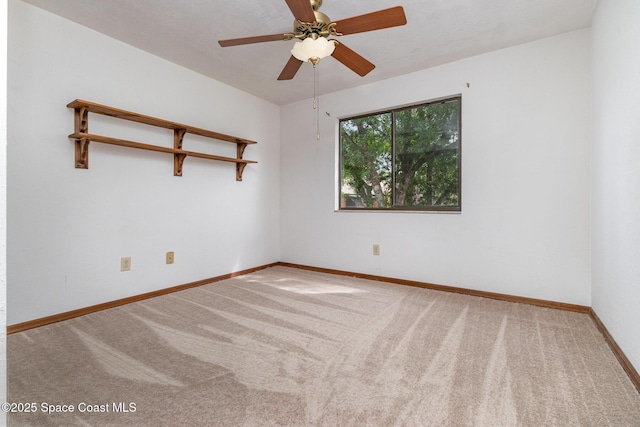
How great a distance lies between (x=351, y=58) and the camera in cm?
203

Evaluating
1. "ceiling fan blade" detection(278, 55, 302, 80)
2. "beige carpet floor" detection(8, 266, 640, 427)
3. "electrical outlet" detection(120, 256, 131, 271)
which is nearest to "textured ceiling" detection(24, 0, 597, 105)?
"ceiling fan blade" detection(278, 55, 302, 80)

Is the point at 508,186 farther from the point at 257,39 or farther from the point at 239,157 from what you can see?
the point at 239,157

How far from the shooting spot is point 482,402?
4.15 feet

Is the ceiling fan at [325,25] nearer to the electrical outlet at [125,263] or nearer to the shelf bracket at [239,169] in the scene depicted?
the shelf bracket at [239,169]

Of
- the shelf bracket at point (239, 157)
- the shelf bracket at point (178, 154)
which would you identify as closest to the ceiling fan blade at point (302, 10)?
the shelf bracket at point (178, 154)

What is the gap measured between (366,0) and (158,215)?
2500mm

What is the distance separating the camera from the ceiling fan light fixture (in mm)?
1747

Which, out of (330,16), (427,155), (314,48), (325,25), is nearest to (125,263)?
(314,48)

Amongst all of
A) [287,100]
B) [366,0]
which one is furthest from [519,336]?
[287,100]

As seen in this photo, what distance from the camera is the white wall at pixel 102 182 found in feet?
6.59

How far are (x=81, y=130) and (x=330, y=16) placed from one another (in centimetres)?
207

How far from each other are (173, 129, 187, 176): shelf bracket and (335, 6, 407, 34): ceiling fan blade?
1.87m

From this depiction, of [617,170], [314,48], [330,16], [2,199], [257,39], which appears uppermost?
[330,16]

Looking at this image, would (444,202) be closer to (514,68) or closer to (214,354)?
(514,68)
